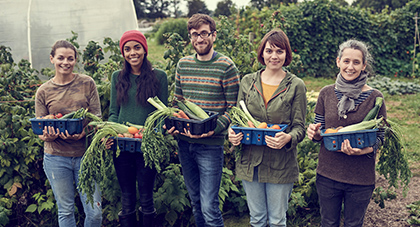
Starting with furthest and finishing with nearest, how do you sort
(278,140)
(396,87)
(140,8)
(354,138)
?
(140,8) → (396,87) → (278,140) → (354,138)

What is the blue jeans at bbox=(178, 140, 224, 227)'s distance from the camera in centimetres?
316

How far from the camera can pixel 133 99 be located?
325 centimetres

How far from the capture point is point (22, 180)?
413cm

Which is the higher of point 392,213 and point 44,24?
point 44,24

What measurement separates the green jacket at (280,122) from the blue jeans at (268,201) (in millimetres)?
66

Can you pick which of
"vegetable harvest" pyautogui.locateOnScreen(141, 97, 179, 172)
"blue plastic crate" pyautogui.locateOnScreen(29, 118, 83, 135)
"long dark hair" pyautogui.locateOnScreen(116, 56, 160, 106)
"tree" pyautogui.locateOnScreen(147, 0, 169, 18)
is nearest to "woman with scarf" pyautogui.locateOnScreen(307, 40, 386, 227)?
"vegetable harvest" pyautogui.locateOnScreen(141, 97, 179, 172)

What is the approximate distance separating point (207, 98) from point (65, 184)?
144 centimetres

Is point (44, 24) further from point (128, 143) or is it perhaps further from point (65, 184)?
point (128, 143)

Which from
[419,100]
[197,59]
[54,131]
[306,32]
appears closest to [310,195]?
[197,59]

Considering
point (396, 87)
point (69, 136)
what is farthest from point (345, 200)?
point (396, 87)

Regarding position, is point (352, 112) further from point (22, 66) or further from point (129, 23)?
point (129, 23)

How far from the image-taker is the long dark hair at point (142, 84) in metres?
3.21

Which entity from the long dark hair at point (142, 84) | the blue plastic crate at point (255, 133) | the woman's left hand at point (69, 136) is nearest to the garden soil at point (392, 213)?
the blue plastic crate at point (255, 133)

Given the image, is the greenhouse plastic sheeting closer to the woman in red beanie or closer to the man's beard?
the woman in red beanie
